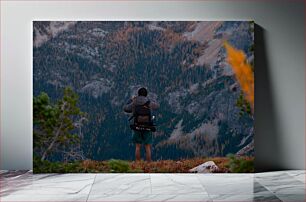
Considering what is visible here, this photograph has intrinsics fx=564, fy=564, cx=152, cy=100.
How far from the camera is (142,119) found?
21.2ft

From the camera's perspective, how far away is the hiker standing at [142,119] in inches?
254

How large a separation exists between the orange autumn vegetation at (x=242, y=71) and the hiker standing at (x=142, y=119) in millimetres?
992

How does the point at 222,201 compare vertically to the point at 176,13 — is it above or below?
below

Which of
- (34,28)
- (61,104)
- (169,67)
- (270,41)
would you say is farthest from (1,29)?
(270,41)

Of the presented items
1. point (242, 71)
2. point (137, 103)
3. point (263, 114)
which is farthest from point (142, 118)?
point (263, 114)

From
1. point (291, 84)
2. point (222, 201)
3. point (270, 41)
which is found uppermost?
point (270, 41)

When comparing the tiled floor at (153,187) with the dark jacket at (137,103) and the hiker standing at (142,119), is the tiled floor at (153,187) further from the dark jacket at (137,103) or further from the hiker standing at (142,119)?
the dark jacket at (137,103)

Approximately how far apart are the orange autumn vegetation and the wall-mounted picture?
11 millimetres

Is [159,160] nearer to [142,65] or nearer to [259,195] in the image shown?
[142,65]

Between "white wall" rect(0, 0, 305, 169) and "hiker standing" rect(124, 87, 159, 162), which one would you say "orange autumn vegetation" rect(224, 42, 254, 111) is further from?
"hiker standing" rect(124, 87, 159, 162)

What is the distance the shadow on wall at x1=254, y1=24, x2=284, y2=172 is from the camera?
659 cm

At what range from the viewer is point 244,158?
6496mm

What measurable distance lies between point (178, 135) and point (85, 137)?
1.07 meters

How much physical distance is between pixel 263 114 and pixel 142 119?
1.42 metres
